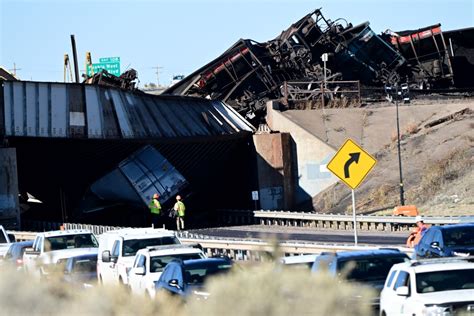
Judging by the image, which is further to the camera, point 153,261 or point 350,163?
point 350,163

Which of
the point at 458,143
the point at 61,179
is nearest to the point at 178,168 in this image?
the point at 61,179

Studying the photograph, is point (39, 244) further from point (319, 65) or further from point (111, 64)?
point (111, 64)

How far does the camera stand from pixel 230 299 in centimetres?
732

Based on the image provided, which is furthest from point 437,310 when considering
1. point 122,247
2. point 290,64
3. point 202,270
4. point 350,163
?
point 290,64

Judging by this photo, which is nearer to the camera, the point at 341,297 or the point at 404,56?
the point at 341,297

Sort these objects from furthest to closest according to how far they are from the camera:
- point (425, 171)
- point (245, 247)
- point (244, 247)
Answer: point (425, 171) < point (244, 247) < point (245, 247)

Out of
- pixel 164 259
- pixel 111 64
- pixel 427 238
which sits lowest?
pixel 164 259

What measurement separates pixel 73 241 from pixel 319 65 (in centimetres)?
4329

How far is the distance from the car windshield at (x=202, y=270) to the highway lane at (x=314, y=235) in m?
16.0

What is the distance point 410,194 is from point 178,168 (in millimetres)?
12370

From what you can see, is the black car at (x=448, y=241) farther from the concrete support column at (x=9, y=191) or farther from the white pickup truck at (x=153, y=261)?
the concrete support column at (x=9, y=191)

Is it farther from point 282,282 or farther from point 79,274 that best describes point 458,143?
point 282,282

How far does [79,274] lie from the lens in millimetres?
26109

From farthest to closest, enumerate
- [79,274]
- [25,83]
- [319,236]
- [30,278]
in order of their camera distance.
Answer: [25,83]
[319,236]
[79,274]
[30,278]
